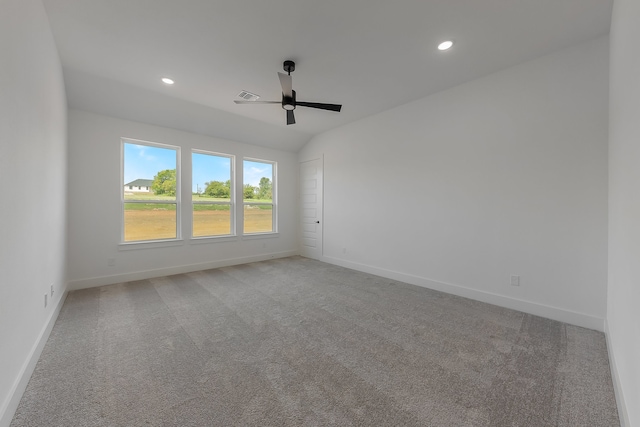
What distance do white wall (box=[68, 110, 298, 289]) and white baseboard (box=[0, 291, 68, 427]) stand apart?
1.55m

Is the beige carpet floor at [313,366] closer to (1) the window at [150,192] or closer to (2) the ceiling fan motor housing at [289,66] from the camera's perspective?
(1) the window at [150,192]

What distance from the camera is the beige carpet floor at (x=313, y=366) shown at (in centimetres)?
144

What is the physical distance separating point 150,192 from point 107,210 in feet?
2.20

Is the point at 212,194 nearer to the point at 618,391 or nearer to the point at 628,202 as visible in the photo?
the point at 628,202

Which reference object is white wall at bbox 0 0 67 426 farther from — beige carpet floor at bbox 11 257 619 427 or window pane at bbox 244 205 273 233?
window pane at bbox 244 205 273 233

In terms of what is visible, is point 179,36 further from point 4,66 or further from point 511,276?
point 511,276

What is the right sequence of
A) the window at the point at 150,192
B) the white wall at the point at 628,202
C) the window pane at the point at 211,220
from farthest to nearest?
the window pane at the point at 211,220 < the window at the point at 150,192 < the white wall at the point at 628,202

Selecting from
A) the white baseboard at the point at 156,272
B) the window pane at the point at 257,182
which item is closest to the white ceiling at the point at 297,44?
the window pane at the point at 257,182

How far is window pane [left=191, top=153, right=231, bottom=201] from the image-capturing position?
188 inches

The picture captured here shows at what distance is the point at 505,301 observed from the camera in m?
3.00

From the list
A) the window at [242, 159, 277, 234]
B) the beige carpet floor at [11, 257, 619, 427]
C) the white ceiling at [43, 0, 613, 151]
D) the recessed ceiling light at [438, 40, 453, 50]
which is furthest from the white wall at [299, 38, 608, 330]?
the window at [242, 159, 277, 234]

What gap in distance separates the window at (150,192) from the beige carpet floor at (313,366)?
1.38 m

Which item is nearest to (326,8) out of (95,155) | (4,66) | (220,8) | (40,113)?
(220,8)

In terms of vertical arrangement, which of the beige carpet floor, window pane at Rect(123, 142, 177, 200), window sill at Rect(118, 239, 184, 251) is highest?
window pane at Rect(123, 142, 177, 200)
